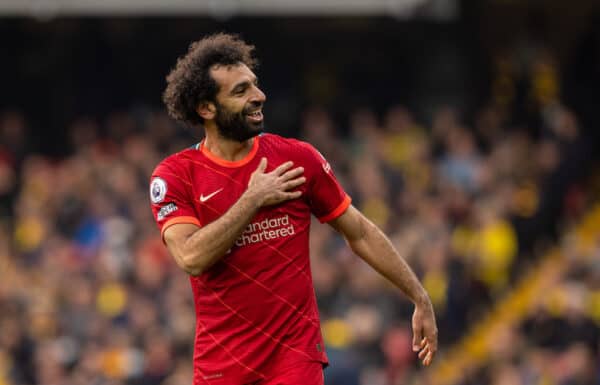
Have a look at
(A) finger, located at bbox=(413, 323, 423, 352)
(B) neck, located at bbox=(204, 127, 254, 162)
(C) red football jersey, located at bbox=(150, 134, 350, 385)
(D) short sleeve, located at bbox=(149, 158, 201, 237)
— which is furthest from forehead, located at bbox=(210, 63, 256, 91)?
(A) finger, located at bbox=(413, 323, 423, 352)

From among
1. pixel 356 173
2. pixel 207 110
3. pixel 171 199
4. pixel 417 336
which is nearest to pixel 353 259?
pixel 356 173

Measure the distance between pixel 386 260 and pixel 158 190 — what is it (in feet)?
3.56

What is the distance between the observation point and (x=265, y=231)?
6355 millimetres

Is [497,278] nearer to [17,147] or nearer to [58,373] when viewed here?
[58,373]

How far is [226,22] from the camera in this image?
65.7 ft

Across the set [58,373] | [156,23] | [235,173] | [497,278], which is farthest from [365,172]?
[235,173]

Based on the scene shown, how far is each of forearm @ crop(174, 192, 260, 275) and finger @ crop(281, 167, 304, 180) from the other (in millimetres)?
230

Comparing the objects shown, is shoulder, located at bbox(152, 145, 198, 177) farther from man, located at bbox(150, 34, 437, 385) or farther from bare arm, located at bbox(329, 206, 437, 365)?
bare arm, located at bbox(329, 206, 437, 365)

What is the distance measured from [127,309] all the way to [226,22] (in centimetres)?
694

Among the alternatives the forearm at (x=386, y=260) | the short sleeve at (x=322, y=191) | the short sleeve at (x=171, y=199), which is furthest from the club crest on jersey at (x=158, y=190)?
the forearm at (x=386, y=260)

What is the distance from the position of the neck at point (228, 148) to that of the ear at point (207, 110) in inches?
2.7

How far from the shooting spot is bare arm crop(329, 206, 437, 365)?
21.4 ft

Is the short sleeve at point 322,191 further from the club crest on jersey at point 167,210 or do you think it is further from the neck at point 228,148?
the club crest on jersey at point 167,210

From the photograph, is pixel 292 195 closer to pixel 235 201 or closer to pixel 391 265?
pixel 235 201
